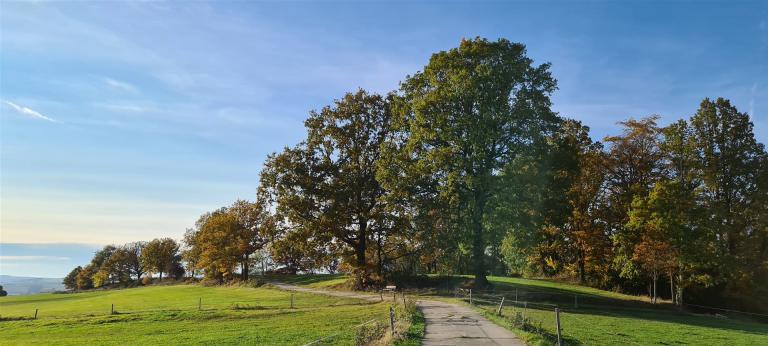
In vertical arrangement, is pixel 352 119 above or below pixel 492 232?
above

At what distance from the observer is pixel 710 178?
4175 cm

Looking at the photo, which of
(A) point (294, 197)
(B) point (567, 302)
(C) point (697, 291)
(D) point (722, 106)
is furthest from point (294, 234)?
(D) point (722, 106)

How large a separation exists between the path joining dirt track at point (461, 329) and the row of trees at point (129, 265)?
10354 centimetres

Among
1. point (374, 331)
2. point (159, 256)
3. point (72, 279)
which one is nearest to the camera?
point (374, 331)

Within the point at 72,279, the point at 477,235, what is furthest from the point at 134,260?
the point at 477,235

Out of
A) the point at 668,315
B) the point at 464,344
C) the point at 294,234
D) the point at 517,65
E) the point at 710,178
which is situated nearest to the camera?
the point at 464,344

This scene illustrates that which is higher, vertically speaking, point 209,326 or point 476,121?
point 476,121

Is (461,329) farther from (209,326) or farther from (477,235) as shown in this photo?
(477,235)

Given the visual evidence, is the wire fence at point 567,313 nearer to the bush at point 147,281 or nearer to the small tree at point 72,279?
the bush at point 147,281

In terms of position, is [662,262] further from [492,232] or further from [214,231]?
[214,231]

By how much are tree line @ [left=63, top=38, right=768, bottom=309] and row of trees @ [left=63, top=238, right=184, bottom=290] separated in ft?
257

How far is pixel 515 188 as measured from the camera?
1401 inches

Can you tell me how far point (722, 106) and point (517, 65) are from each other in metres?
21.3

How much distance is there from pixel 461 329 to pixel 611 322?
12.0 metres
